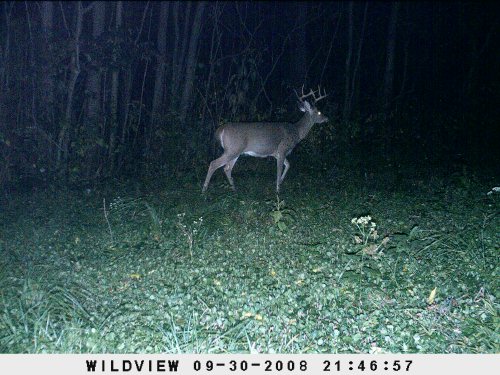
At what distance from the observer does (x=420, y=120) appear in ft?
41.9

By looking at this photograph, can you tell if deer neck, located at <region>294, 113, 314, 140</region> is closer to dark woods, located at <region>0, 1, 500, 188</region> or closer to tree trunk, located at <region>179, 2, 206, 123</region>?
dark woods, located at <region>0, 1, 500, 188</region>

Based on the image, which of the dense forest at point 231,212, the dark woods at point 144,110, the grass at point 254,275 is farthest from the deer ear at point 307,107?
the grass at point 254,275

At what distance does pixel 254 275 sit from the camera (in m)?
4.54

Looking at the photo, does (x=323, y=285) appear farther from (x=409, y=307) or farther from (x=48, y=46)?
(x=48, y=46)

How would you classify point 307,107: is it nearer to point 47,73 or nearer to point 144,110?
point 144,110

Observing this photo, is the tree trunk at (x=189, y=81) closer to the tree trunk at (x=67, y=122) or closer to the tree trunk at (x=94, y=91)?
the tree trunk at (x=94, y=91)

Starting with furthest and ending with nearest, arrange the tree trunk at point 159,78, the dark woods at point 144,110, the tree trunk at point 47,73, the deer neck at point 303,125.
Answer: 1. the tree trunk at point 159,78
2. the tree trunk at point 47,73
3. the dark woods at point 144,110
4. the deer neck at point 303,125

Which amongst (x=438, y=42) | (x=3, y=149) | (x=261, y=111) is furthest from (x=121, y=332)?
(x=438, y=42)

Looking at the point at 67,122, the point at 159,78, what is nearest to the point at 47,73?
the point at 67,122

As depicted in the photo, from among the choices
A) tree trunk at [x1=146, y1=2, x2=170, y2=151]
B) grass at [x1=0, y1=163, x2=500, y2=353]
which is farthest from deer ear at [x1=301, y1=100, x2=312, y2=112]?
tree trunk at [x1=146, y1=2, x2=170, y2=151]

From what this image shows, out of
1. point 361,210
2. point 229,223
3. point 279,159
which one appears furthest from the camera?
point 279,159

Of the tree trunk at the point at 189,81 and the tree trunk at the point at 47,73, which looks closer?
the tree trunk at the point at 47,73

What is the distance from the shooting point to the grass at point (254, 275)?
343cm

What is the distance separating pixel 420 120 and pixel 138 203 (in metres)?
8.28
